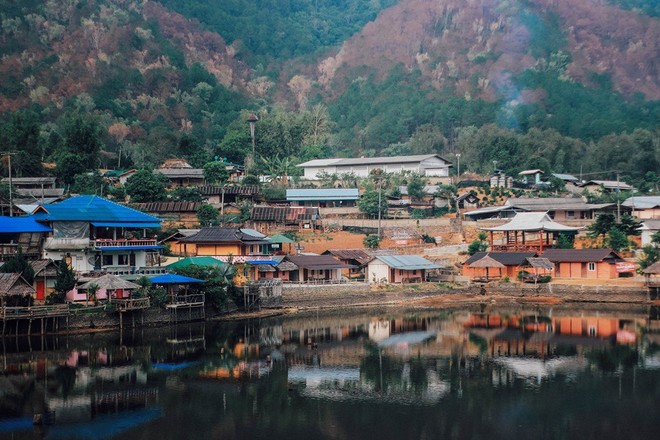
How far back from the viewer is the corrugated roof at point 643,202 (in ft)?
220

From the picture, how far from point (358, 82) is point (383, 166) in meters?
Result: 61.7

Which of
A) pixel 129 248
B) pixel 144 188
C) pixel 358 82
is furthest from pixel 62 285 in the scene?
pixel 358 82

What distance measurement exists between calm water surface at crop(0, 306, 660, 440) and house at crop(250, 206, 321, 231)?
21.8 metres

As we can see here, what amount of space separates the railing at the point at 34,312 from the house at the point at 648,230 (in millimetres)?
38430

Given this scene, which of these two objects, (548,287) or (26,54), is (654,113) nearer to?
(548,287)

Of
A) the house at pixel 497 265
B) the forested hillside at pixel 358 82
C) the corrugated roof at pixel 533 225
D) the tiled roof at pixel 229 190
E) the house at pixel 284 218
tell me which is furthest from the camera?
the forested hillside at pixel 358 82

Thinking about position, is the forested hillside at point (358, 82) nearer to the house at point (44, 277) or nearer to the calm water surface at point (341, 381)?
the house at point (44, 277)

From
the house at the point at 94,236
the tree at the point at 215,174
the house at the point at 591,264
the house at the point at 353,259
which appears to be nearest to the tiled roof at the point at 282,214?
the tree at the point at 215,174

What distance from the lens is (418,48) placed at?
145 meters

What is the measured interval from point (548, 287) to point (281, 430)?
29099 millimetres

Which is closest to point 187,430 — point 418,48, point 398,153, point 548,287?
point 548,287

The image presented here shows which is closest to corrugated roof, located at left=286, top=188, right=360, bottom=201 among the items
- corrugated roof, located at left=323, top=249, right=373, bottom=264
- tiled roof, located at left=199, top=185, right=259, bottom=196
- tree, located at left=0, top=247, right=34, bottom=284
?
tiled roof, located at left=199, top=185, right=259, bottom=196

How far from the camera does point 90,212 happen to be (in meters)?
45.7

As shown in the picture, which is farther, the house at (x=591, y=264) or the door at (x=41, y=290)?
the house at (x=591, y=264)
